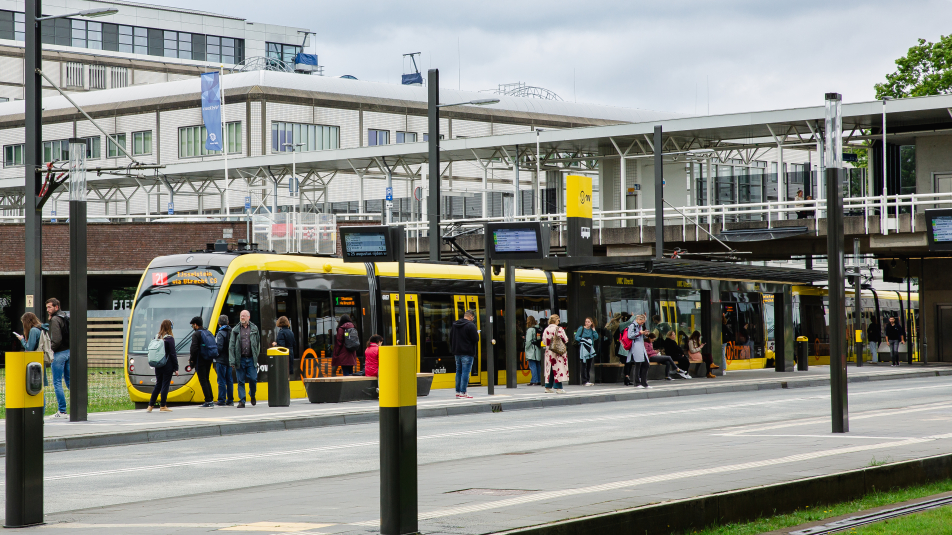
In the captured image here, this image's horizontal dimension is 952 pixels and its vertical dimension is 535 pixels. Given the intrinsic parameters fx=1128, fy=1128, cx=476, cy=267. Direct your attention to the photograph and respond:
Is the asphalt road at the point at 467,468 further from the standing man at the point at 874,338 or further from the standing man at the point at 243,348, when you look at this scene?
the standing man at the point at 874,338

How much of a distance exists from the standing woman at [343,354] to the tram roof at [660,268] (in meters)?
4.46

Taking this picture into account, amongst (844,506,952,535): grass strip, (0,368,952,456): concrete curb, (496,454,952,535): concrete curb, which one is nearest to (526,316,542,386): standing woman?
(0,368,952,456): concrete curb

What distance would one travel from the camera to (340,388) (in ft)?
70.2

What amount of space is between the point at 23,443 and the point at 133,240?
3279 centimetres

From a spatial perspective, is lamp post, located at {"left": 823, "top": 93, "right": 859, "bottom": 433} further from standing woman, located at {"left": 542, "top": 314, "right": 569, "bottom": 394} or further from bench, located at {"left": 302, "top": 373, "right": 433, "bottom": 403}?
bench, located at {"left": 302, "top": 373, "right": 433, "bottom": 403}

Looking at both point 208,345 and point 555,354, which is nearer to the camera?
point 208,345

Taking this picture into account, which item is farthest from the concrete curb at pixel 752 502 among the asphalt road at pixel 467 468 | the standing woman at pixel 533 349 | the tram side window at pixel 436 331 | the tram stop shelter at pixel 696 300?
the tram side window at pixel 436 331

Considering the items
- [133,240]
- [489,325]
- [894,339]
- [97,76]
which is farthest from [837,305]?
[97,76]

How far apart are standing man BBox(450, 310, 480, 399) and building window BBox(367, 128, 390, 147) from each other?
1731 inches

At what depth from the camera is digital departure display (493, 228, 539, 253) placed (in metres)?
24.0

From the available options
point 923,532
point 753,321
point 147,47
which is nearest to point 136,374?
point 923,532

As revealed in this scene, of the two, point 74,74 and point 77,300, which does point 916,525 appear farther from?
point 74,74

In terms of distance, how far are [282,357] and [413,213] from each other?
30.7 m

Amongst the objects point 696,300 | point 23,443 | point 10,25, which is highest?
point 10,25
